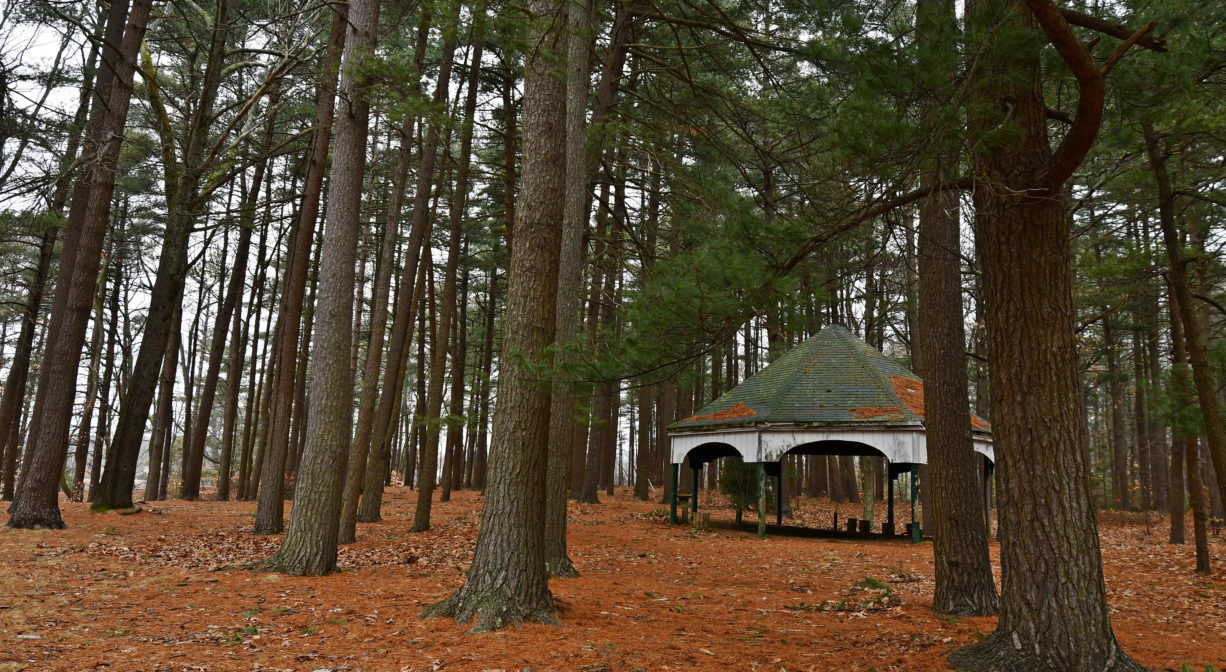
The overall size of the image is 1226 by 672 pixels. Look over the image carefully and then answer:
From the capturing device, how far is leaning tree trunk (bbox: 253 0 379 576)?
24.6 ft

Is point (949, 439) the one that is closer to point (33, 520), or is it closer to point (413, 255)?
point (413, 255)

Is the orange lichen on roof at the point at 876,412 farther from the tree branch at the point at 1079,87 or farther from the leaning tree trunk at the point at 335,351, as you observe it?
the leaning tree trunk at the point at 335,351

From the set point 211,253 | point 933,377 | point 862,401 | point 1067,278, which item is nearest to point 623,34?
point 933,377

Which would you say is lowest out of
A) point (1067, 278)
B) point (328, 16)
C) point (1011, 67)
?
point (1067, 278)

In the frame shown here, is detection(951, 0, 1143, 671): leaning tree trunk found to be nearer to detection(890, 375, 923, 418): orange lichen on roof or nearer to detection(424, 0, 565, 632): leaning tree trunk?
detection(424, 0, 565, 632): leaning tree trunk

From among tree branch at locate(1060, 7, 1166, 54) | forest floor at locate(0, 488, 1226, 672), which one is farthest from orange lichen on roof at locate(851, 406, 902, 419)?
tree branch at locate(1060, 7, 1166, 54)

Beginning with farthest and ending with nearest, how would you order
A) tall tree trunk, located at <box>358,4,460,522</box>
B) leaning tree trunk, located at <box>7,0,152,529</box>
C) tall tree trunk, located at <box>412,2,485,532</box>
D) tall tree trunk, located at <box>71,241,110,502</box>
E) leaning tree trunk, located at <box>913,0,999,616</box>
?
tall tree trunk, located at <box>71,241,110,502</box> < tall tree trunk, located at <box>412,2,485,532</box> < tall tree trunk, located at <box>358,4,460,522</box> < leaning tree trunk, located at <box>7,0,152,529</box> < leaning tree trunk, located at <box>913,0,999,616</box>

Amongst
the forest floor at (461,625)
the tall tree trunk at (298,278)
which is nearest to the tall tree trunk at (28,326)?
the tall tree trunk at (298,278)

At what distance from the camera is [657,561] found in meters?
10.4

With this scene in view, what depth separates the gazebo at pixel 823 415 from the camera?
1344 cm

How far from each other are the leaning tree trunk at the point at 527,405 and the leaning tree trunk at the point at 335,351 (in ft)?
8.78

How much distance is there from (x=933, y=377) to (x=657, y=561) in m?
5.47

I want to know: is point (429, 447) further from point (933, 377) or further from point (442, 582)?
point (933, 377)

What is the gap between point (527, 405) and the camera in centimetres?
559
